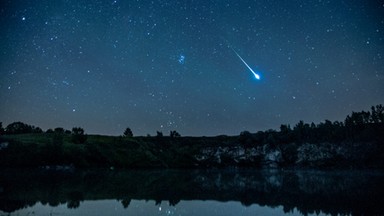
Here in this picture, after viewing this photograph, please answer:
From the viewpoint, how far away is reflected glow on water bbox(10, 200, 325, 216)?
89.5ft

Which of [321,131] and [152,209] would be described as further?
[321,131]

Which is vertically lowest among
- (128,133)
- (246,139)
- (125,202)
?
(125,202)

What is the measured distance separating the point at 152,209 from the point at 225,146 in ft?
461

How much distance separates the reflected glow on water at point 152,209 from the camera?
2727cm

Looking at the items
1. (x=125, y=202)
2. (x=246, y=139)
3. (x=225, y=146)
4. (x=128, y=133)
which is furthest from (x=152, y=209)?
(x=128, y=133)

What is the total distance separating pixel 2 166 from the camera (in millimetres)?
89750

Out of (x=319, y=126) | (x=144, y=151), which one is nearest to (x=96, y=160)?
(x=144, y=151)

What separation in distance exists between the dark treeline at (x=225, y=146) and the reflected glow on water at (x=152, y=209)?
80868 mm

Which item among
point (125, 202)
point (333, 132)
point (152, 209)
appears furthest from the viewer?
point (333, 132)

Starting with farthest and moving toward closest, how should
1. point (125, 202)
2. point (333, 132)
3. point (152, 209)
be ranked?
point (333, 132) → point (125, 202) → point (152, 209)

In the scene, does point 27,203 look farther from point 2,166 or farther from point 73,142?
point 73,142

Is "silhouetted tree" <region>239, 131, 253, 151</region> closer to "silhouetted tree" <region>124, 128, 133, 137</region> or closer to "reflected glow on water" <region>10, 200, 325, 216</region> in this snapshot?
"silhouetted tree" <region>124, 128, 133, 137</region>

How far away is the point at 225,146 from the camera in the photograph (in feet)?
554

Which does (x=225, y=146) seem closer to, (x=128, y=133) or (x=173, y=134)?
(x=173, y=134)
